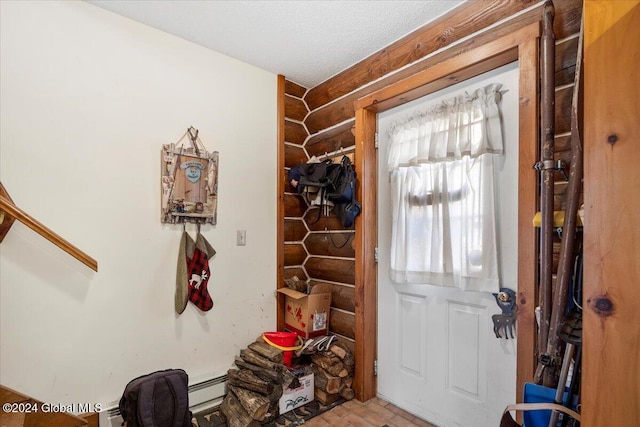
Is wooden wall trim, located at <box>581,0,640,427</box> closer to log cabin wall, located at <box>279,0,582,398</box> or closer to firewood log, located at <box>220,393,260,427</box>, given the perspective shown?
log cabin wall, located at <box>279,0,582,398</box>

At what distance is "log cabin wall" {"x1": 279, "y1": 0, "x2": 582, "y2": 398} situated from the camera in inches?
54.4

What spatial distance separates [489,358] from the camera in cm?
165

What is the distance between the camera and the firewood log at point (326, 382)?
2.13 meters

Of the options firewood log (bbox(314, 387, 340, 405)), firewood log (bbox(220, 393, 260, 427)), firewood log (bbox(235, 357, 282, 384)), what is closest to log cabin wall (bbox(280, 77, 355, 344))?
firewood log (bbox(314, 387, 340, 405))

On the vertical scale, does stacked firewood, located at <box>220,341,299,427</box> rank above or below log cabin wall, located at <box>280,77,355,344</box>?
below

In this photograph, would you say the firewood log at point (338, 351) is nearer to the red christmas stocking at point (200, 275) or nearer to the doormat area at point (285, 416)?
the doormat area at point (285, 416)

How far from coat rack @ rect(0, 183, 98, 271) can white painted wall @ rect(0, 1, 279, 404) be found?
0.08 meters

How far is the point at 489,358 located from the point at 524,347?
11.0 inches

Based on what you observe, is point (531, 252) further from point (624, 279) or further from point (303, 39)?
point (303, 39)

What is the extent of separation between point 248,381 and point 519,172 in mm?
2016

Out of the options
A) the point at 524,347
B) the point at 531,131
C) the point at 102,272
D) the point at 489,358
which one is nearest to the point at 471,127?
the point at 531,131

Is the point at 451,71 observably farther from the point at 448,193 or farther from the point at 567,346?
the point at 567,346

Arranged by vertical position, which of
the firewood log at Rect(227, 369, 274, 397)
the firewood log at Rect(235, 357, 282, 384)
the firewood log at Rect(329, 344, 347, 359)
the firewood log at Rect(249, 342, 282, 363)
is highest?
the firewood log at Rect(249, 342, 282, 363)

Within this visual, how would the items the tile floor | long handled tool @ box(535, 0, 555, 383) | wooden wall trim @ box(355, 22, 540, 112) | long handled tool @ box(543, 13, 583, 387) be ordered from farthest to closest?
the tile floor < wooden wall trim @ box(355, 22, 540, 112) < long handled tool @ box(535, 0, 555, 383) < long handled tool @ box(543, 13, 583, 387)
